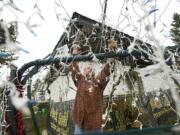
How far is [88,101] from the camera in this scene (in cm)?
307

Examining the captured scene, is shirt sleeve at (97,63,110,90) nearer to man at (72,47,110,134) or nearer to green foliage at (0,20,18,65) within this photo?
man at (72,47,110,134)

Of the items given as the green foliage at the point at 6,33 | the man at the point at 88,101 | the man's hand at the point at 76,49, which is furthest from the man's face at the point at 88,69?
the green foliage at the point at 6,33

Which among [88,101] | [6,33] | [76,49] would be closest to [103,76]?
[88,101]

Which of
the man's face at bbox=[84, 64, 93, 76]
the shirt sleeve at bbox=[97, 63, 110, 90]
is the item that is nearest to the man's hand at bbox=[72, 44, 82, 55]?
the man's face at bbox=[84, 64, 93, 76]

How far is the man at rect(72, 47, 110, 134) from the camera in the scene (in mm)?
2955

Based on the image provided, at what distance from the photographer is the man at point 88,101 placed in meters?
2.96

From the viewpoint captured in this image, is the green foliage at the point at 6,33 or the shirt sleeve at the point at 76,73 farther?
the shirt sleeve at the point at 76,73

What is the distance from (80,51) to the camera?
252 centimetres

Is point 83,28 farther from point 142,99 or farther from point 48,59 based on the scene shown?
point 142,99

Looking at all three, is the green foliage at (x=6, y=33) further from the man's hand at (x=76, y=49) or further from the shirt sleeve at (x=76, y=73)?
the shirt sleeve at (x=76, y=73)

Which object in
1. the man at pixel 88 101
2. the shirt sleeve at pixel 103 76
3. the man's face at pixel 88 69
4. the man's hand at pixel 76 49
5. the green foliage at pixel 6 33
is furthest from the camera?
the man at pixel 88 101

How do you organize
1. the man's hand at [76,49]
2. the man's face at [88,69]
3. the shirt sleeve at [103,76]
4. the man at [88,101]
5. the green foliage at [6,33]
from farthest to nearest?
the man at [88,101] → the shirt sleeve at [103,76] → the man's face at [88,69] → the man's hand at [76,49] → the green foliage at [6,33]

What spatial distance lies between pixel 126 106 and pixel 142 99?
0.45 m

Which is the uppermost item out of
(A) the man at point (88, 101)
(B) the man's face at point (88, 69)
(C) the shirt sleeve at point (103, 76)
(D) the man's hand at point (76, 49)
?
(D) the man's hand at point (76, 49)
